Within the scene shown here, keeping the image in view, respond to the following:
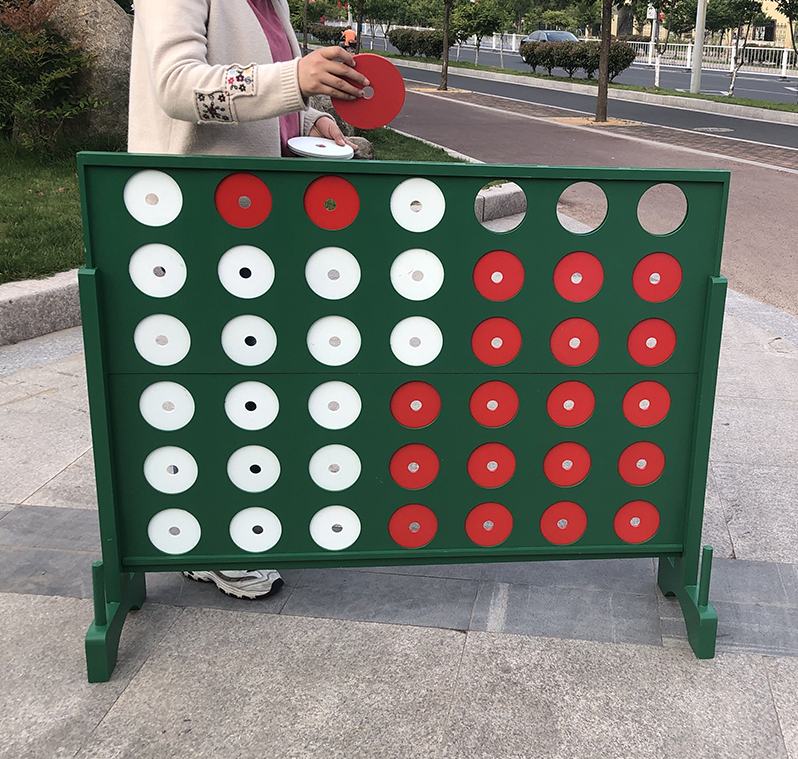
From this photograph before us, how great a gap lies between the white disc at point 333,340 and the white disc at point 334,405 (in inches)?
2.7

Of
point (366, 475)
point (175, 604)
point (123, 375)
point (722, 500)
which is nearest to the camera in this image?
point (123, 375)

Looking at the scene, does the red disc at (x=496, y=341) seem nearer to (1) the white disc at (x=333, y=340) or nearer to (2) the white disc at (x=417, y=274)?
(2) the white disc at (x=417, y=274)

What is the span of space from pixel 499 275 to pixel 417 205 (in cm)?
27

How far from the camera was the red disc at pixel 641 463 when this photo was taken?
2367 millimetres

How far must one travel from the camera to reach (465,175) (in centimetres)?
211

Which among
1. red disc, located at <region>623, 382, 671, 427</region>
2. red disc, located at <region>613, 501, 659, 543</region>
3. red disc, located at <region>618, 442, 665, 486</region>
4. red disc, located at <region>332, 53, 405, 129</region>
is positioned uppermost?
red disc, located at <region>332, 53, 405, 129</region>

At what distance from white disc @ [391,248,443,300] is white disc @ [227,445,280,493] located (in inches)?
21.4

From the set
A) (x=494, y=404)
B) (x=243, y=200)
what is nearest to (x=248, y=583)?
(x=494, y=404)

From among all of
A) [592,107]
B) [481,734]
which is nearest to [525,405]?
[481,734]

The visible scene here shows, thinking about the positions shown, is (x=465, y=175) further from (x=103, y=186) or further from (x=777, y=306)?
(x=777, y=306)

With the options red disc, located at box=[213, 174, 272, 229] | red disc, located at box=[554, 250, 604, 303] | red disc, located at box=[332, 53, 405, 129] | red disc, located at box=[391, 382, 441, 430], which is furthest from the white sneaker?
red disc, located at box=[332, 53, 405, 129]

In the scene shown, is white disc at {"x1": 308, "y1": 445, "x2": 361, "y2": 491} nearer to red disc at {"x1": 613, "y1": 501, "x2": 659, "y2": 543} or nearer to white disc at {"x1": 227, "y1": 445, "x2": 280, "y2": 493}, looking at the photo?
white disc at {"x1": 227, "y1": 445, "x2": 280, "y2": 493}

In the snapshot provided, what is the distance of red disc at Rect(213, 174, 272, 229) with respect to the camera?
81.5 inches

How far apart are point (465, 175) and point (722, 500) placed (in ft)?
5.87
